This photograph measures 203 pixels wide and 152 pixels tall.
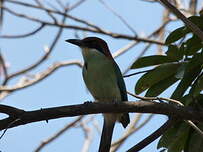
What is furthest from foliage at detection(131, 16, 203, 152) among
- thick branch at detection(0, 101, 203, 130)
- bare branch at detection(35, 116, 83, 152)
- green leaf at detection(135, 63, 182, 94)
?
bare branch at detection(35, 116, 83, 152)

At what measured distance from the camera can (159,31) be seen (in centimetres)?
696

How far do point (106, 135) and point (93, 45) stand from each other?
88cm

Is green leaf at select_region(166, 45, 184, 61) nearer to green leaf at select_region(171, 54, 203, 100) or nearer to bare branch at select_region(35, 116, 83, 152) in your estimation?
green leaf at select_region(171, 54, 203, 100)

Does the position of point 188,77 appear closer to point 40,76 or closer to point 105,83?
point 105,83

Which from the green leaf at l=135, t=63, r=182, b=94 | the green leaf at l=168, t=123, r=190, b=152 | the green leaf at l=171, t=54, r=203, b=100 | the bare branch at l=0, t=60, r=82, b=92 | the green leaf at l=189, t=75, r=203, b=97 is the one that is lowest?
the green leaf at l=168, t=123, r=190, b=152

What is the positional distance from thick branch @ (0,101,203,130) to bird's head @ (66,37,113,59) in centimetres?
166

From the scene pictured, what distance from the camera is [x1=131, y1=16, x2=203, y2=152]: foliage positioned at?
3.32m

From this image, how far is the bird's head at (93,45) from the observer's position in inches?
178

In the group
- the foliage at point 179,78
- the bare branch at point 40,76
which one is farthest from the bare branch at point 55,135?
the foliage at point 179,78

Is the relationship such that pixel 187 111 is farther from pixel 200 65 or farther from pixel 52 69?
pixel 52 69

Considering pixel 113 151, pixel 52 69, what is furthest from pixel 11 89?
pixel 113 151

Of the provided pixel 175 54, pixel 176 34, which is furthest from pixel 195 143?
pixel 176 34

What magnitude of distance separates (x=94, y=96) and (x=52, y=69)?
2407 mm

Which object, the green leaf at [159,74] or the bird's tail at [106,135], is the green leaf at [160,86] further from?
the bird's tail at [106,135]
